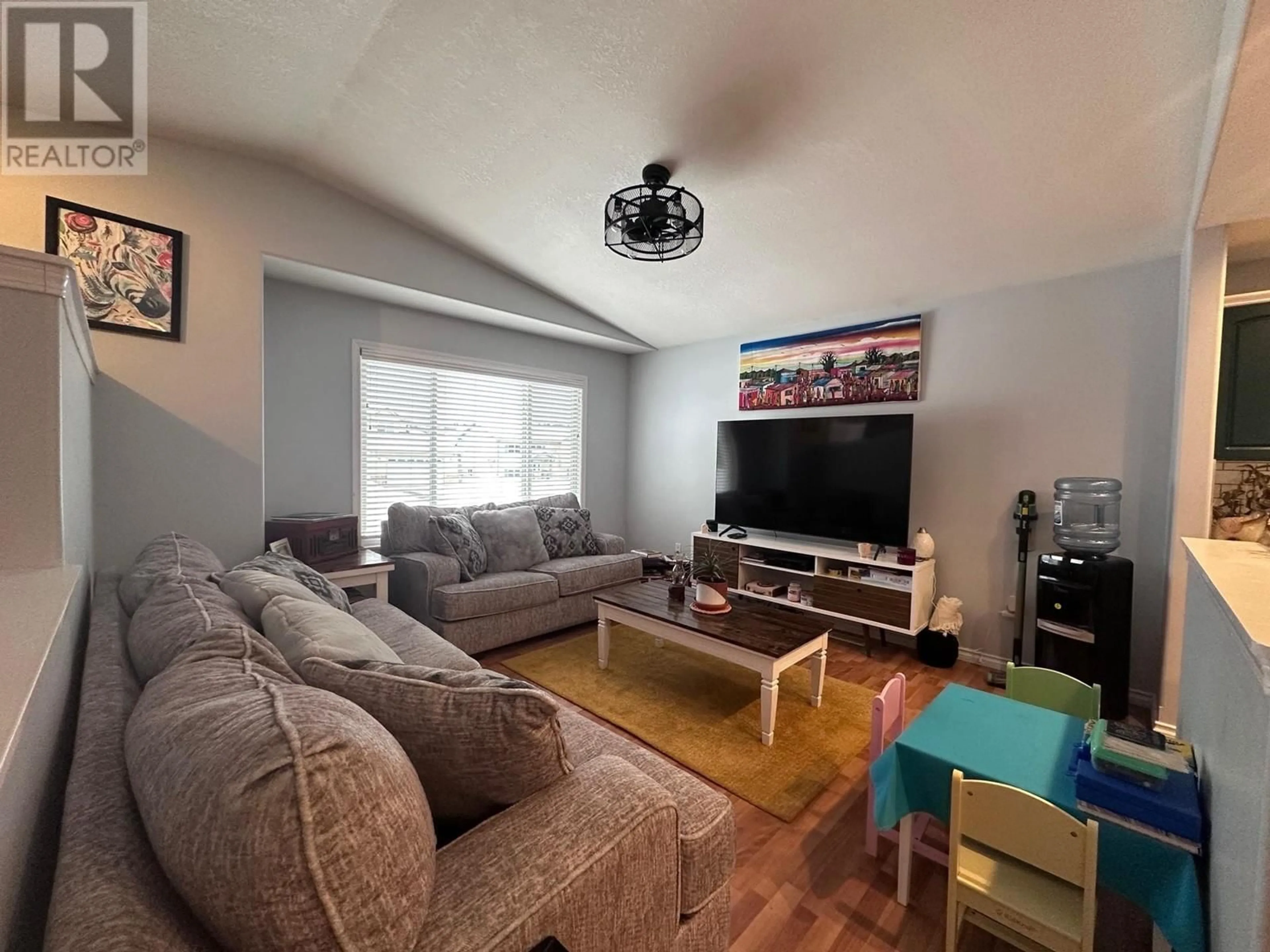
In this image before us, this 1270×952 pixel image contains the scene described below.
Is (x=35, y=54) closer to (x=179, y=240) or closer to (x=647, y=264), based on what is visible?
(x=179, y=240)

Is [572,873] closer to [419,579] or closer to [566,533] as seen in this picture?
[419,579]

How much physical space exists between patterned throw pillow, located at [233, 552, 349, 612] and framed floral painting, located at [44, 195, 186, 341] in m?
1.28

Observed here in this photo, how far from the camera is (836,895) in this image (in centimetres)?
151

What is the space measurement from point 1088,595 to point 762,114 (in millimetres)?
2724

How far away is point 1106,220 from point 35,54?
450 centimetres

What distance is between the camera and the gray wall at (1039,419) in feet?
8.78

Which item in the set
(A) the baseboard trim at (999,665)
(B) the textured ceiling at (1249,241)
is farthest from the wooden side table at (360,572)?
(B) the textured ceiling at (1249,241)

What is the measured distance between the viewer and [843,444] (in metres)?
3.51

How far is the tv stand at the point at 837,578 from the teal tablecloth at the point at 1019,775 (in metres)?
1.54

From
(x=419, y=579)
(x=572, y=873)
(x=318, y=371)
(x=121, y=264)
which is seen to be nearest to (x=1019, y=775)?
(x=572, y=873)

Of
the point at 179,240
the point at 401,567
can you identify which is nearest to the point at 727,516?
the point at 401,567

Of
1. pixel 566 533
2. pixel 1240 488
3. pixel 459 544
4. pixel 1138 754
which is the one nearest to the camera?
pixel 1138 754

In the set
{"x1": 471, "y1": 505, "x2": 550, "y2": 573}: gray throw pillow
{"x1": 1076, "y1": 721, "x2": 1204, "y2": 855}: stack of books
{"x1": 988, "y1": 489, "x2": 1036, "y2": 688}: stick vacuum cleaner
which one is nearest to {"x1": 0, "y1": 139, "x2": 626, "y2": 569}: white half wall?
{"x1": 471, "y1": 505, "x2": 550, "y2": 573}: gray throw pillow

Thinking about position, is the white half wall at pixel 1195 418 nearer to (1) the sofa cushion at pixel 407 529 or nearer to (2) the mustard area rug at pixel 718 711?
(2) the mustard area rug at pixel 718 711
